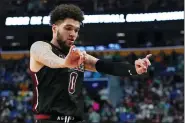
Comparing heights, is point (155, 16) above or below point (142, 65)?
above

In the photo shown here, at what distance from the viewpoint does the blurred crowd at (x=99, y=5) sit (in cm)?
2059

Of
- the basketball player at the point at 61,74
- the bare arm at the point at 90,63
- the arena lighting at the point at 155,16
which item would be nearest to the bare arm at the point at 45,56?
the basketball player at the point at 61,74

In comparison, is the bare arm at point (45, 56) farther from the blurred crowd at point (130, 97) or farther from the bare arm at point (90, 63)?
the blurred crowd at point (130, 97)

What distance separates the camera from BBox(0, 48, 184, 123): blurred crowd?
16.9 m

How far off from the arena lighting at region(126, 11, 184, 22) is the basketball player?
17.2 m

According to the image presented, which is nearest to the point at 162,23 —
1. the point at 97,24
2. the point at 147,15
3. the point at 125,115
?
the point at 147,15

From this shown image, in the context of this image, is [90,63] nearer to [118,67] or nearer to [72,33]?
[118,67]

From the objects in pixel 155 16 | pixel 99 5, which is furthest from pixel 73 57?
pixel 99 5

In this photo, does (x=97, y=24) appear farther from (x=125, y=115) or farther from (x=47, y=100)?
(x=47, y=100)

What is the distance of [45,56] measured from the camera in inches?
123

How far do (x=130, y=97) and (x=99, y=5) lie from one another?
537cm

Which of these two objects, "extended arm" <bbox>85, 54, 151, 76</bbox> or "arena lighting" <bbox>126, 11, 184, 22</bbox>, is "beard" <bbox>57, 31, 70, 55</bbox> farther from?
"arena lighting" <bbox>126, 11, 184, 22</bbox>

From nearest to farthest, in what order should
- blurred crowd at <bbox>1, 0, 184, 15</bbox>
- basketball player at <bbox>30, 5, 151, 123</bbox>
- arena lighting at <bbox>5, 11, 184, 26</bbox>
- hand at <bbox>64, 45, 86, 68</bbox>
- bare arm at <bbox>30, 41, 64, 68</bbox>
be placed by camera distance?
hand at <bbox>64, 45, 86, 68</bbox> < bare arm at <bbox>30, 41, 64, 68</bbox> < basketball player at <bbox>30, 5, 151, 123</bbox> < arena lighting at <bbox>5, 11, 184, 26</bbox> < blurred crowd at <bbox>1, 0, 184, 15</bbox>

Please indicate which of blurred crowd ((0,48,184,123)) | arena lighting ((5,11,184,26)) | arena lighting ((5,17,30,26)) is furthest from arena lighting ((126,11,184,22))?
arena lighting ((5,17,30,26))
